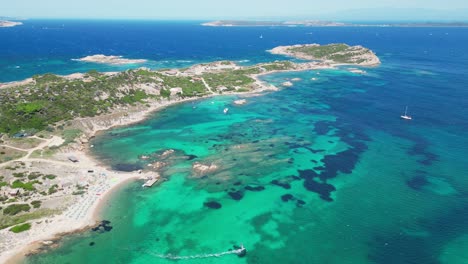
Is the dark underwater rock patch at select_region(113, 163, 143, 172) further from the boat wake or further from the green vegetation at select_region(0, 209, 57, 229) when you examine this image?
the boat wake

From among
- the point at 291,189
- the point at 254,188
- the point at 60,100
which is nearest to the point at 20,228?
the point at 254,188

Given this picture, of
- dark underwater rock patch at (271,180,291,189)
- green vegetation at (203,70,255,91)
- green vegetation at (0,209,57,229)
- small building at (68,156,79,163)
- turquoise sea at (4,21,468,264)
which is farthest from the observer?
green vegetation at (203,70,255,91)

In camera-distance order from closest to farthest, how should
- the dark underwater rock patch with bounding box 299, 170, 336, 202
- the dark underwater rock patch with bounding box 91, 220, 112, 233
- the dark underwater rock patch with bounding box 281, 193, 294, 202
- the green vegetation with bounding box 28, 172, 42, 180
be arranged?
the dark underwater rock patch with bounding box 91, 220, 112, 233
the dark underwater rock patch with bounding box 281, 193, 294, 202
the dark underwater rock patch with bounding box 299, 170, 336, 202
the green vegetation with bounding box 28, 172, 42, 180

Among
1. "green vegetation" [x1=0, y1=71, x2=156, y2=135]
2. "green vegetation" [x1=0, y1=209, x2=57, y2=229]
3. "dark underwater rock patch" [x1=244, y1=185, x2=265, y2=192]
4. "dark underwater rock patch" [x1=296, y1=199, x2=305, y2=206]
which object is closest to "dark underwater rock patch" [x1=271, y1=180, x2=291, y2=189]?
"dark underwater rock patch" [x1=244, y1=185, x2=265, y2=192]

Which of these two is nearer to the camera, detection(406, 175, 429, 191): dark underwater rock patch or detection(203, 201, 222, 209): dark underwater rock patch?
detection(203, 201, 222, 209): dark underwater rock patch

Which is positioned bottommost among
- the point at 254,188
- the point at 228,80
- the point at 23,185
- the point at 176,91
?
the point at 254,188

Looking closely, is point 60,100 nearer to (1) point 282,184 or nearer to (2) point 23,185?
(2) point 23,185

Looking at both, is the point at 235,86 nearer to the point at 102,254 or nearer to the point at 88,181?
the point at 88,181
